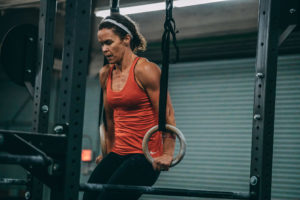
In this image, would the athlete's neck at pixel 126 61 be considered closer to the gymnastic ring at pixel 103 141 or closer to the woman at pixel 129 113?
the woman at pixel 129 113

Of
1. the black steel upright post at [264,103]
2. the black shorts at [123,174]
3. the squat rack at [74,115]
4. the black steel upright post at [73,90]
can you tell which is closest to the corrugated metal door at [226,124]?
the squat rack at [74,115]

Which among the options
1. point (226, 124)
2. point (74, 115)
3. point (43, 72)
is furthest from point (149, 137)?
point (226, 124)

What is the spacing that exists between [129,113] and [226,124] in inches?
188

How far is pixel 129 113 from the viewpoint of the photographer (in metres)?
2.64

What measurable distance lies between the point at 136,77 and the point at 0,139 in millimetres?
1061

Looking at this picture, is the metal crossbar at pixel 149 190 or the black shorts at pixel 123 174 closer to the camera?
the metal crossbar at pixel 149 190

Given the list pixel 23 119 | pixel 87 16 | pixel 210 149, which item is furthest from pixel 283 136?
pixel 23 119

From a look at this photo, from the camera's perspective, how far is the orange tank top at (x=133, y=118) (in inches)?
101

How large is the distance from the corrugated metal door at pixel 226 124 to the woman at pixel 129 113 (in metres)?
4.56

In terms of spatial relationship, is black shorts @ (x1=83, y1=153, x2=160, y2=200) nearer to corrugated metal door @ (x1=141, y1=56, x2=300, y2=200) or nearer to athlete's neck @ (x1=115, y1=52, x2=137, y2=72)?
athlete's neck @ (x1=115, y1=52, x2=137, y2=72)

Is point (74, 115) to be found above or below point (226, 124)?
above

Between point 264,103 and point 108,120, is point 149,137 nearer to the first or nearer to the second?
point 108,120

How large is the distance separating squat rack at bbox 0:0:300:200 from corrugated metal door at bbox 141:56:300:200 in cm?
400

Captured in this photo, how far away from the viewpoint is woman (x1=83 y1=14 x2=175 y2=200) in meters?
2.48
